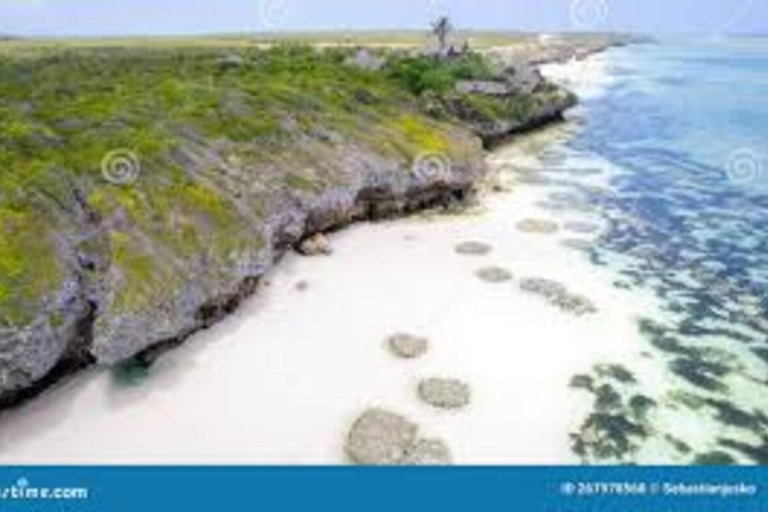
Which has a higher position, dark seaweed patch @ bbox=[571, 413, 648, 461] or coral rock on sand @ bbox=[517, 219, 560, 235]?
coral rock on sand @ bbox=[517, 219, 560, 235]

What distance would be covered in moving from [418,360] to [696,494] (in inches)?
395

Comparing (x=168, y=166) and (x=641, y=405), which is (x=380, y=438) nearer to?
(x=641, y=405)

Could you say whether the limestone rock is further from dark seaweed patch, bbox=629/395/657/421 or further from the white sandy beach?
dark seaweed patch, bbox=629/395/657/421

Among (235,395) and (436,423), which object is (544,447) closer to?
(436,423)

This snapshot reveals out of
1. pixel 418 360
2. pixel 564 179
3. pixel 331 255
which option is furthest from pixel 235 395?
pixel 564 179

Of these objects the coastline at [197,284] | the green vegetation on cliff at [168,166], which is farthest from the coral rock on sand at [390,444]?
the green vegetation on cliff at [168,166]

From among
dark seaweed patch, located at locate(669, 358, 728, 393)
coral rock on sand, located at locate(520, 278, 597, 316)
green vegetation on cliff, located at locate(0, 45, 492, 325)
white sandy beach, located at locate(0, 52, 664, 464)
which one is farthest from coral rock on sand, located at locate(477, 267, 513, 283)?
dark seaweed patch, located at locate(669, 358, 728, 393)

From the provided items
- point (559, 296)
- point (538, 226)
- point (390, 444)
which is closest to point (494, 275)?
point (559, 296)

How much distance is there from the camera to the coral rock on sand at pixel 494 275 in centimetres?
3264

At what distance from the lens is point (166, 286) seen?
25328 millimetres

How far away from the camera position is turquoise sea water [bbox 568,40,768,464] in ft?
72.1

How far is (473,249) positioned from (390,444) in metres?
16.4

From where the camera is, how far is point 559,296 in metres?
30.6

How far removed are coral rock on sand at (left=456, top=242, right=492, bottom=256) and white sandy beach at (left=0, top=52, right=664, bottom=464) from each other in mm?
405
